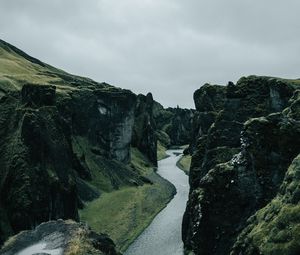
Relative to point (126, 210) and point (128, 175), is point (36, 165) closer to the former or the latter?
point (126, 210)

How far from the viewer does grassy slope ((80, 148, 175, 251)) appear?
9175 cm

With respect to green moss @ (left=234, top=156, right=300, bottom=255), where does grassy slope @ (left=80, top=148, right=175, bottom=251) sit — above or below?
below

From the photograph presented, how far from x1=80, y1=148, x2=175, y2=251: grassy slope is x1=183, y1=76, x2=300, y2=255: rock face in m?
14.6

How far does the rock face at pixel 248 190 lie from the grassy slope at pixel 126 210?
1460 centimetres

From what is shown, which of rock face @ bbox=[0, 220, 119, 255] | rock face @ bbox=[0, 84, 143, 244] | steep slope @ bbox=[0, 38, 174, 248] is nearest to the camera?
rock face @ bbox=[0, 220, 119, 255]

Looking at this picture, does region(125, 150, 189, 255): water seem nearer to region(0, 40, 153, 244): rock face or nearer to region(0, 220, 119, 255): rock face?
region(0, 40, 153, 244): rock face

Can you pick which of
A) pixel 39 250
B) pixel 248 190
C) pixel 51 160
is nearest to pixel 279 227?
pixel 39 250

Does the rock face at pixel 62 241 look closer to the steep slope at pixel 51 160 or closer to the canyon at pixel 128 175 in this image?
the canyon at pixel 128 175

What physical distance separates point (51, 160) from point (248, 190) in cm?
4580

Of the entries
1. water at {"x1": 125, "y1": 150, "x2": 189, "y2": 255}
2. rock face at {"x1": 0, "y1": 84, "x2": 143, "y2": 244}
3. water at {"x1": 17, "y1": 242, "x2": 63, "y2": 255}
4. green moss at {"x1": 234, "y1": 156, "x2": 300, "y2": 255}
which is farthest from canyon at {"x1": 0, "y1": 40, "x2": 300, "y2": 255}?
water at {"x1": 125, "y1": 150, "x2": 189, "y2": 255}

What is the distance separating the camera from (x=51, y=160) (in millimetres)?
92375

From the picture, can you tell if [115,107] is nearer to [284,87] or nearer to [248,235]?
[284,87]

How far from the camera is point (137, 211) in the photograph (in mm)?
108000

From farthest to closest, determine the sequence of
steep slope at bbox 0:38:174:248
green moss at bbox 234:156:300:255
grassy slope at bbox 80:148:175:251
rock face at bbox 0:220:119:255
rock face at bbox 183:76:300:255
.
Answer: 1. grassy slope at bbox 80:148:175:251
2. steep slope at bbox 0:38:174:248
3. rock face at bbox 0:220:119:255
4. rock face at bbox 183:76:300:255
5. green moss at bbox 234:156:300:255
